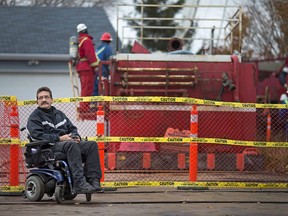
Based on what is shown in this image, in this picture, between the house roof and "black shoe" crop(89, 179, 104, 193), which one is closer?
"black shoe" crop(89, 179, 104, 193)

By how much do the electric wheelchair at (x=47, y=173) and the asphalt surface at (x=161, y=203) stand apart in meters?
0.14

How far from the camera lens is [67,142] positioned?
450 inches

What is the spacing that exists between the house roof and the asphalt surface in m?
17.3

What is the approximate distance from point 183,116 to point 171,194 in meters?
3.77

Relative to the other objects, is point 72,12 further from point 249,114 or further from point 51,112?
point 51,112

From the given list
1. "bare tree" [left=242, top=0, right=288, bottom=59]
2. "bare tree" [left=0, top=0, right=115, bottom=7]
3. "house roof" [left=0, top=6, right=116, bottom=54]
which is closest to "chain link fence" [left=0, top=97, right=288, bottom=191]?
"house roof" [left=0, top=6, right=116, bottom=54]

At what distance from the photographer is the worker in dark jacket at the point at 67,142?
11.3 m

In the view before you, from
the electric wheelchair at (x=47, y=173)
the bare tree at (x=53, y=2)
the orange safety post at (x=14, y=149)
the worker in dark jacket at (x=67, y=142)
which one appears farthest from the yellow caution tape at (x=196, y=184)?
the bare tree at (x=53, y=2)

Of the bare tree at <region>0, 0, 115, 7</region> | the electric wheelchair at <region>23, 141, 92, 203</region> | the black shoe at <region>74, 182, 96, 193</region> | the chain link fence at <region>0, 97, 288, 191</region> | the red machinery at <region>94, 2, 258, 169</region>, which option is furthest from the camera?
the bare tree at <region>0, 0, 115, 7</region>

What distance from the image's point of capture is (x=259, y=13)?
120 ft

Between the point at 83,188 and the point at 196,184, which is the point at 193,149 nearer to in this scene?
the point at 196,184

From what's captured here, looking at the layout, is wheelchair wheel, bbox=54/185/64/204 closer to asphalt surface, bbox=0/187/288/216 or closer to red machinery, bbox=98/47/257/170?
asphalt surface, bbox=0/187/288/216

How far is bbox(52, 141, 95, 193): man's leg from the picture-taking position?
11.2 meters

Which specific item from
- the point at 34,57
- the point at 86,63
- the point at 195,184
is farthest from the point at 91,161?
the point at 34,57
